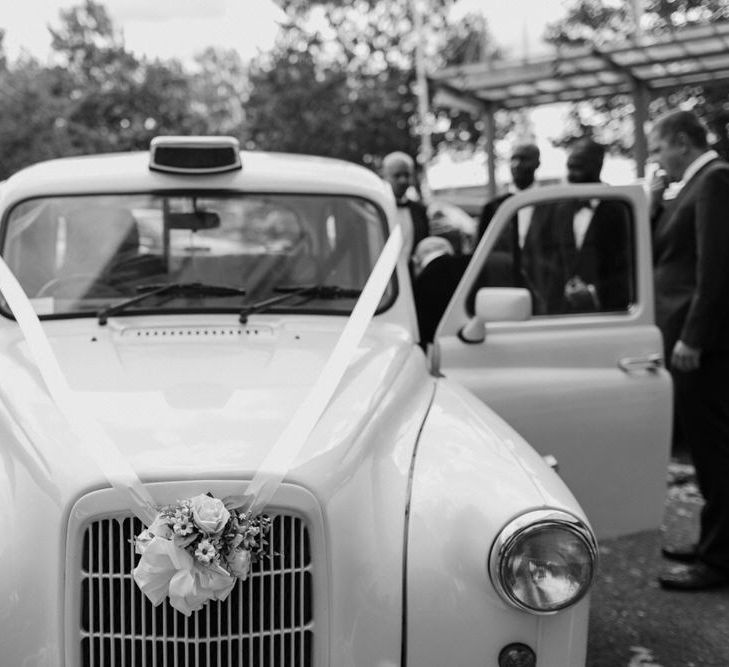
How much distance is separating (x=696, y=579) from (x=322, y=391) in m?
2.56

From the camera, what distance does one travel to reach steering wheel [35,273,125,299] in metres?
3.61

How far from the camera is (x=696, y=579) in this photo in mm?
4602

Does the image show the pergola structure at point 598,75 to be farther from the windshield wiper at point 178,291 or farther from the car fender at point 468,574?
the car fender at point 468,574

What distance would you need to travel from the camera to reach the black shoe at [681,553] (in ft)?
16.3

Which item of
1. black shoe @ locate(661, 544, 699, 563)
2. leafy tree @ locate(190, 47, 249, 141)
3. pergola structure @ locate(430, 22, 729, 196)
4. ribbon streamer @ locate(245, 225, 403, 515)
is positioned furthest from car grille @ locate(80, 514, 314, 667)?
leafy tree @ locate(190, 47, 249, 141)

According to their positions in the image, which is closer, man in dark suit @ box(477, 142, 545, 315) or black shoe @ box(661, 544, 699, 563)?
man in dark suit @ box(477, 142, 545, 315)

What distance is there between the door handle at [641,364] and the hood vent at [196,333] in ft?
4.97

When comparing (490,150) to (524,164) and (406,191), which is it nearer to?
(406,191)

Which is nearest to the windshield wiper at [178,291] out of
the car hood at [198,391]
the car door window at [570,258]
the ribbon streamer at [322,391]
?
the car hood at [198,391]

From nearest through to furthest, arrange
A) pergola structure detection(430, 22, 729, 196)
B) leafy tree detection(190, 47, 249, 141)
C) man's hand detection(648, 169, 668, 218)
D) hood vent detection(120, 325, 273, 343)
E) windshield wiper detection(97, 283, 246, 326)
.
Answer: hood vent detection(120, 325, 273, 343) < windshield wiper detection(97, 283, 246, 326) < man's hand detection(648, 169, 668, 218) < pergola structure detection(430, 22, 729, 196) < leafy tree detection(190, 47, 249, 141)

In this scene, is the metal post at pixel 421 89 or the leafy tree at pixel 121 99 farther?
the leafy tree at pixel 121 99

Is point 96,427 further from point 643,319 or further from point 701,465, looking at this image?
point 701,465

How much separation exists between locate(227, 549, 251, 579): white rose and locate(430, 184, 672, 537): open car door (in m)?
1.62

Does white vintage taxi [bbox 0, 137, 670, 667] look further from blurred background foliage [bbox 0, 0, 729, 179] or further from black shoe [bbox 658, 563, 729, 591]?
blurred background foliage [bbox 0, 0, 729, 179]
